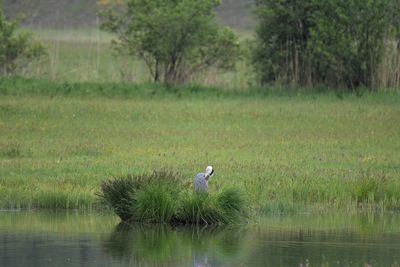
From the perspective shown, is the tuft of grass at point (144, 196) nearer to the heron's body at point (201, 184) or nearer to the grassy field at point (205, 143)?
the heron's body at point (201, 184)

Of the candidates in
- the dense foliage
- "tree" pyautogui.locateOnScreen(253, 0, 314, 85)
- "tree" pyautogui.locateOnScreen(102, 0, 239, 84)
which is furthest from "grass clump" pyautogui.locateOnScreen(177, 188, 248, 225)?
"tree" pyautogui.locateOnScreen(102, 0, 239, 84)

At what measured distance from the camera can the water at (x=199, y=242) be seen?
14.5m

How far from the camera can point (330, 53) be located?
3772cm

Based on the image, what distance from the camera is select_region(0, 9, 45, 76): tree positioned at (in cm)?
4356

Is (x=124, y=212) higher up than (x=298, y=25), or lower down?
lower down

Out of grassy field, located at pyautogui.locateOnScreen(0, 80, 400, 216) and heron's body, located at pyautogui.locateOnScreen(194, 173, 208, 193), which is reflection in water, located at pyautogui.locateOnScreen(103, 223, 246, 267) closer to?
heron's body, located at pyautogui.locateOnScreen(194, 173, 208, 193)

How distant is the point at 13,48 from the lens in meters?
44.3

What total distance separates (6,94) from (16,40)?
9.38 m

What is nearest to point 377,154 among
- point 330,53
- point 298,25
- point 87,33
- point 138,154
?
point 138,154

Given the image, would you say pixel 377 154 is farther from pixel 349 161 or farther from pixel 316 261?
pixel 316 261

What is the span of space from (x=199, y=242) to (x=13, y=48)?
29.2 m

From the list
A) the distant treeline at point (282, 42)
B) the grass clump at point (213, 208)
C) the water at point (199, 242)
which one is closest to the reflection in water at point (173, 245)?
the water at point (199, 242)

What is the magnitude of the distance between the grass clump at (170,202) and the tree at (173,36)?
70.8 feet

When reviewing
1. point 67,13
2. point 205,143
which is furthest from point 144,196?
point 67,13
